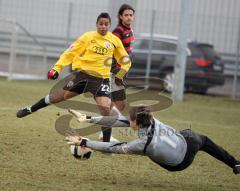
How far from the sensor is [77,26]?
28.6 metres

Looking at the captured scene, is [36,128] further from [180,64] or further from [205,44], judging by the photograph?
[205,44]

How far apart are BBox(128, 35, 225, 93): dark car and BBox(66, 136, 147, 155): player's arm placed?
1548 cm

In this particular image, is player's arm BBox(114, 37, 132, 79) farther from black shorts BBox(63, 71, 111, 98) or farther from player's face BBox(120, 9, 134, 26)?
player's face BBox(120, 9, 134, 26)

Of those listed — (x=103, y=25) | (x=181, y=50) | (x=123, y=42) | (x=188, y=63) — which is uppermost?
(x=103, y=25)

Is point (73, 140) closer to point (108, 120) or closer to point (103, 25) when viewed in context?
point (108, 120)

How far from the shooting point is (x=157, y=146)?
8.76 m

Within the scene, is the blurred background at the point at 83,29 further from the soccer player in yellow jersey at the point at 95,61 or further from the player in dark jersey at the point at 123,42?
the soccer player in yellow jersey at the point at 95,61

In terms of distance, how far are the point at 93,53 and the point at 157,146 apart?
3.01 m

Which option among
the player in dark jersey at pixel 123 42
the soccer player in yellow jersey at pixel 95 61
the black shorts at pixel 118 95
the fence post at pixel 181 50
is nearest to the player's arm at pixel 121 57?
the soccer player in yellow jersey at pixel 95 61

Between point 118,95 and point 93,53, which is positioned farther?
point 118,95

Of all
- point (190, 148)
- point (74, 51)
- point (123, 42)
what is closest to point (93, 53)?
point (74, 51)

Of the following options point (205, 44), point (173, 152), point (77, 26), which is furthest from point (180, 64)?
point (173, 152)

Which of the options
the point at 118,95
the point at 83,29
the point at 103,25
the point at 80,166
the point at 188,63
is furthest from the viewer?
the point at 83,29

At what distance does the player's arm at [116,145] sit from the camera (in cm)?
876
